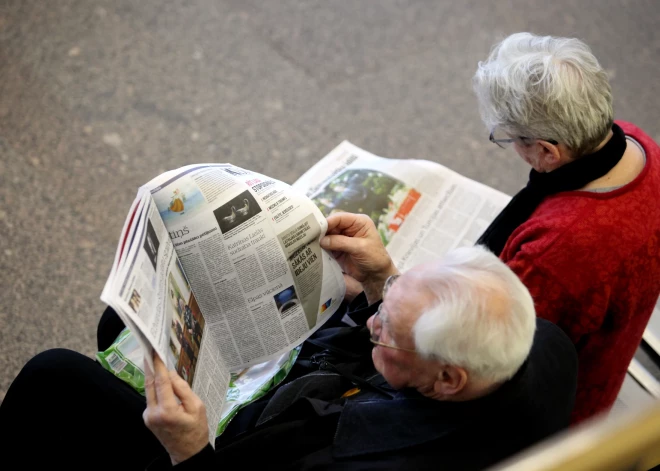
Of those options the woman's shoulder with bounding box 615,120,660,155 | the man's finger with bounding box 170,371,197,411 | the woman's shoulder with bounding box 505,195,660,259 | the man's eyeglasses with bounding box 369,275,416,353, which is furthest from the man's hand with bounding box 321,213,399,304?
the woman's shoulder with bounding box 615,120,660,155

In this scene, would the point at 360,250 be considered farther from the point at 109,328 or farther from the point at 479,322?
the point at 109,328

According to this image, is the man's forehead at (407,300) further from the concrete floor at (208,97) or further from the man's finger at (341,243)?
the concrete floor at (208,97)

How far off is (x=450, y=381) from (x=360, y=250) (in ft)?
1.06

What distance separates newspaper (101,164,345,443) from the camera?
958 mm

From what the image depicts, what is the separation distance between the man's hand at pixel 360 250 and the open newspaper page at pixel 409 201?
0.88ft

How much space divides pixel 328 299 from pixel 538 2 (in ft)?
6.02

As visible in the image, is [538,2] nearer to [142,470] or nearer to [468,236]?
[468,236]

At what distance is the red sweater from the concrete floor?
3.10ft

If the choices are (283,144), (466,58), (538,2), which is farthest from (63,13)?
(538,2)

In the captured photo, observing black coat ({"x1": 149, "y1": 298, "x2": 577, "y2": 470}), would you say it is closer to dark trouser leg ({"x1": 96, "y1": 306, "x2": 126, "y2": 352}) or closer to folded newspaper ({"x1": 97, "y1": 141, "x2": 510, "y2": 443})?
folded newspaper ({"x1": 97, "y1": 141, "x2": 510, "y2": 443})

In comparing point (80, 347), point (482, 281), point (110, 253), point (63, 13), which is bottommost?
point (80, 347)

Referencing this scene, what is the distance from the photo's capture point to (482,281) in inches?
33.4

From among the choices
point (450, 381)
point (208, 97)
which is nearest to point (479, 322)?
point (450, 381)

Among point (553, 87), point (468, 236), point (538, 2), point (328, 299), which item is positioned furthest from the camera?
point (538, 2)
